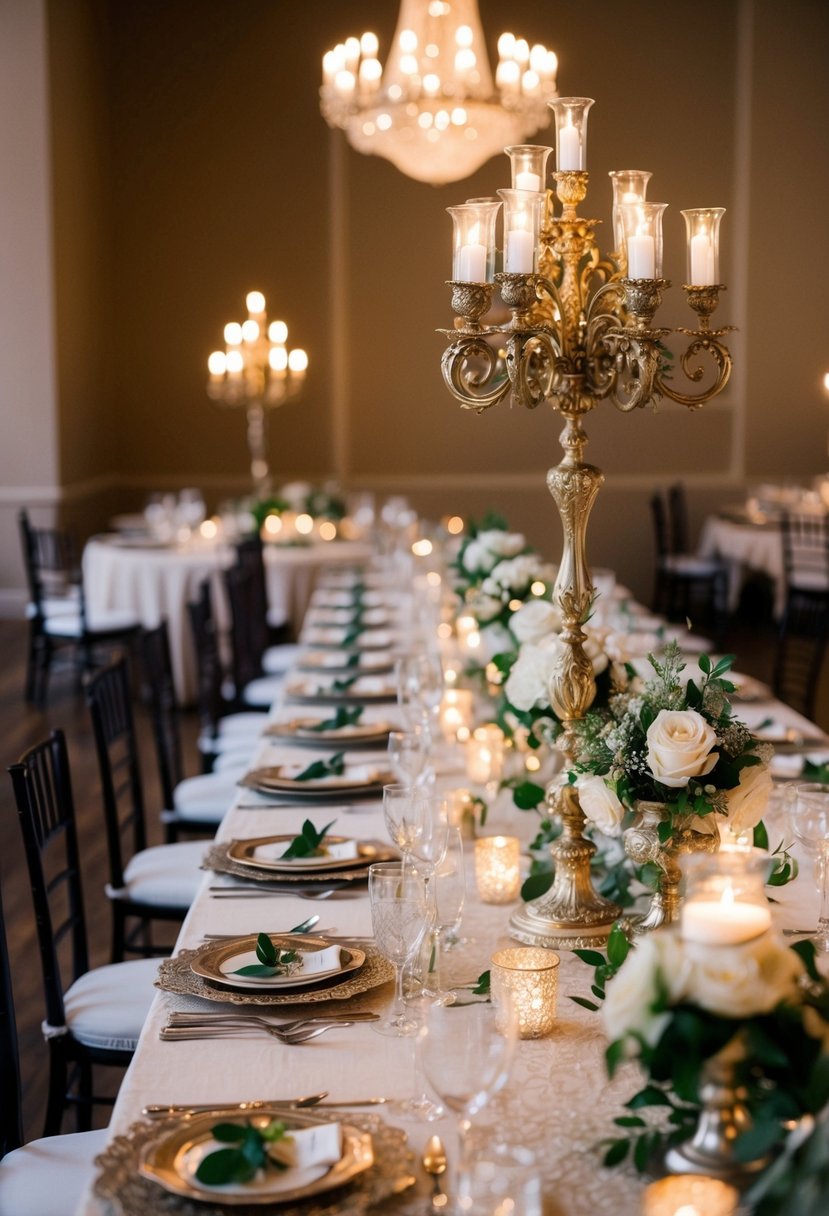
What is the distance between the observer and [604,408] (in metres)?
11.0

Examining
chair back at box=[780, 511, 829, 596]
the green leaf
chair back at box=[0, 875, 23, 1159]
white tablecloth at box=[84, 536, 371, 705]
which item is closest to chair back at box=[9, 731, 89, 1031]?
chair back at box=[0, 875, 23, 1159]

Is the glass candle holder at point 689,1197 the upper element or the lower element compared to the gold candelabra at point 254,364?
A: lower

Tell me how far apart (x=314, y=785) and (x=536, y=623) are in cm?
65

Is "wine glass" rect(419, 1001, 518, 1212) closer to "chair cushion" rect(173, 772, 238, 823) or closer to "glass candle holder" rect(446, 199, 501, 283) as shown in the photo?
"glass candle holder" rect(446, 199, 501, 283)

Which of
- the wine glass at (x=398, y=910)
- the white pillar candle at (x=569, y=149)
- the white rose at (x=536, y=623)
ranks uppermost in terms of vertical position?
the white pillar candle at (x=569, y=149)

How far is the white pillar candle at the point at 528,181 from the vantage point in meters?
1.95

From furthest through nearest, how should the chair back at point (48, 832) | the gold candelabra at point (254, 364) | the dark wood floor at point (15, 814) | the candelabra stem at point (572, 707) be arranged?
the gold candelabra at point (254, 364)
the dark wood floor at point (15, 814)
the chair back at point (48, 832)
the candelabra stem at point (572, 707)

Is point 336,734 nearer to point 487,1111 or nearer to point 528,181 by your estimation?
point 528,181

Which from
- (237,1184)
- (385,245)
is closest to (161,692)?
(237,1184)

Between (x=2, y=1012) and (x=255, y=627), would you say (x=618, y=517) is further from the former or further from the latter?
(x=2, y=1012)

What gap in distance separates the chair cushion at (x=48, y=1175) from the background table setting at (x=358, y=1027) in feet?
1.00

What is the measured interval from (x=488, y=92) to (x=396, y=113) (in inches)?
19.0

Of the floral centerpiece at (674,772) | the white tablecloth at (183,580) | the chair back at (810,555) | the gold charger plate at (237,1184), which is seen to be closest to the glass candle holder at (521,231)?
the floral centerpiece at (674,772)

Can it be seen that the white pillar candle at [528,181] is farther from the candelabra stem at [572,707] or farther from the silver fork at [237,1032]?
the silver fork at [237,1032]
